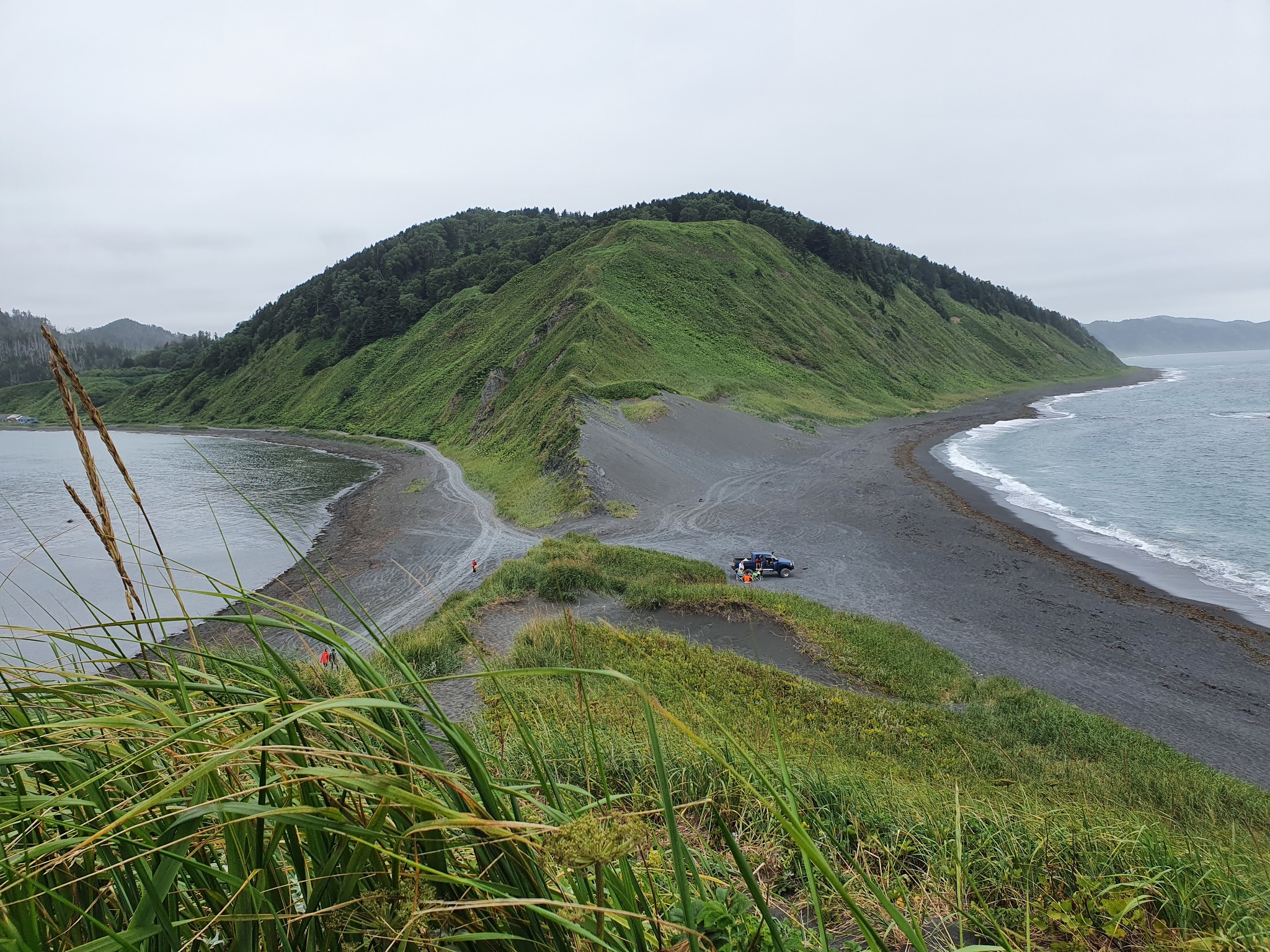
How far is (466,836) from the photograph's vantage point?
1.44 m

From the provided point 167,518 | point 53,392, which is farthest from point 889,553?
point 53,392

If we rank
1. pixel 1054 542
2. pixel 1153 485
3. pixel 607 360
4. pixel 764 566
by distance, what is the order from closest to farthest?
pixel 764 566 → pixel 1054 542 → pixel 1153 485 → pixel 607 360

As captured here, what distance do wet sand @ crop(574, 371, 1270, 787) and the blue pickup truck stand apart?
607 mm

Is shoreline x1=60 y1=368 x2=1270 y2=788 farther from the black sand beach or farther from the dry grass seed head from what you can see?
the dry grass seed head

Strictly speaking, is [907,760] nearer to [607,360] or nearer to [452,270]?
[607,360]

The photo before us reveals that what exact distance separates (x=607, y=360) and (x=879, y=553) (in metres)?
32.1

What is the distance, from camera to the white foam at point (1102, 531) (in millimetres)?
22625

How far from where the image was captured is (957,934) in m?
2.43

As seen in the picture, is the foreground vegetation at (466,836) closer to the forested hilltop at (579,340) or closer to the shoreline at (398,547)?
the shoreline at (398,547)

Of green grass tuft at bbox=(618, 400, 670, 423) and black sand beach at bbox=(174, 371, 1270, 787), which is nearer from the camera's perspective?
black sand beach at bbox=(174, 371, 1270, 787)

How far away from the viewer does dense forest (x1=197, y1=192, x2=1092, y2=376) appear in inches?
3821

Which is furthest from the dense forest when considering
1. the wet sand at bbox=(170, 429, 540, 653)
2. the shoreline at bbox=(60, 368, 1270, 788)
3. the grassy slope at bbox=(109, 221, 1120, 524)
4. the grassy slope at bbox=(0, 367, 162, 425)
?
the wet sand at bbox=(170, 429, 540, 653)

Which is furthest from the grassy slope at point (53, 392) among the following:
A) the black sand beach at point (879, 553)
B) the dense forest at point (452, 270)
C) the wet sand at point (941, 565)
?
the wet sand at point (941, 565)

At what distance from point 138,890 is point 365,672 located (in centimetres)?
61
